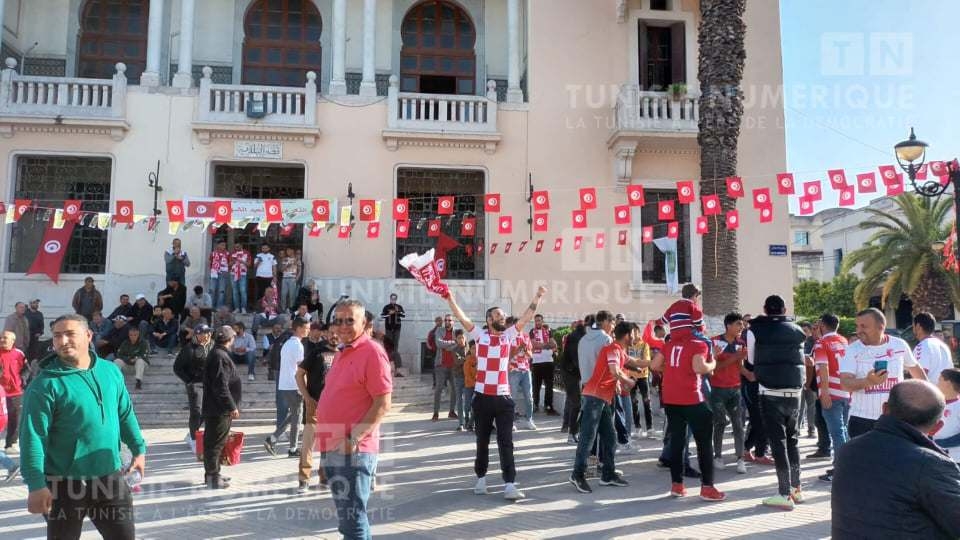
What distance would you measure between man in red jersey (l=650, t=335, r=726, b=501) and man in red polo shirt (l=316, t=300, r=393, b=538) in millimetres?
3562

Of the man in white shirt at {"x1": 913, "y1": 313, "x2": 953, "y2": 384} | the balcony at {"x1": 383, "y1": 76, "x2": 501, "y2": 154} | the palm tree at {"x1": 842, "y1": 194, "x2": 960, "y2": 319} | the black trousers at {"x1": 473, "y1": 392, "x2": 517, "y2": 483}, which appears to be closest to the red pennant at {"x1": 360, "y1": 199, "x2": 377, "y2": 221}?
the balcony at {"x1": 383, "y1": 76, "x2": 501, "y2": 154}

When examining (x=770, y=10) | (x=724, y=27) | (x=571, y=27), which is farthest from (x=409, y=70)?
(x=770, y=10)

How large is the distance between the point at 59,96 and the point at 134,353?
7.80 metres

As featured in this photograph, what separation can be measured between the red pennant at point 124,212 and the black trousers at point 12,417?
6.96 metres

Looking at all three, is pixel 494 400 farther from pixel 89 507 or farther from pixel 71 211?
pixel 71 211

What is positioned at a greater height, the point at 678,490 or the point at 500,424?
the point at 500,424

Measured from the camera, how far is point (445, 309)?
1798 cm

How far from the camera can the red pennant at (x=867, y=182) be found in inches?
510

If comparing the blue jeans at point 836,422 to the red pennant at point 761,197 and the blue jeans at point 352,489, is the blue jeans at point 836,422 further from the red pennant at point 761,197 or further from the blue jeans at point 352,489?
the red pennant at point 761,197

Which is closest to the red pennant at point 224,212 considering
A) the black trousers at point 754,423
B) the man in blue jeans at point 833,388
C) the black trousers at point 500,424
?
the black trousers at point 500,424

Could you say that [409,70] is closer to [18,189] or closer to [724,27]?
[724,27]

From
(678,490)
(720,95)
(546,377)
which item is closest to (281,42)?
(720,95)

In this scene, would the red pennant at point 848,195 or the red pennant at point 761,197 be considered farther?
the red pennant at point 761,197

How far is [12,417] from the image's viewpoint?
909 centimetres
